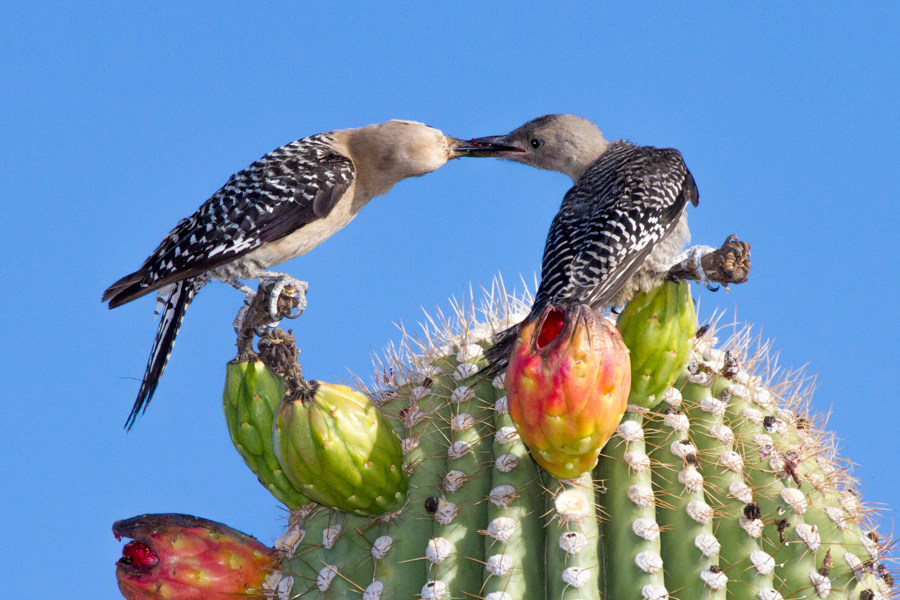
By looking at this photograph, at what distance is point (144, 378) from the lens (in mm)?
3539

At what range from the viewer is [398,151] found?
4375 mm

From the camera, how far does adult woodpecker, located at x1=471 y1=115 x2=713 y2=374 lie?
9.45 ft

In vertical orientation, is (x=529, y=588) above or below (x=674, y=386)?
below

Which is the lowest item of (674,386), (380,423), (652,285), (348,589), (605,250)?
(348,589)

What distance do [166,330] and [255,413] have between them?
1.86m

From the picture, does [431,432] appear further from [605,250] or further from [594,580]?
[605,250]

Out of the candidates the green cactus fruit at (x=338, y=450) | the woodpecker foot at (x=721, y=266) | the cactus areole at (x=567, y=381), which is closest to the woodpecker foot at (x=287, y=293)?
the green cactus fruit at (x=338, y=450)

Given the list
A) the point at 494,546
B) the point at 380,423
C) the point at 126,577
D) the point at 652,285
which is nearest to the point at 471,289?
the point at 652,285

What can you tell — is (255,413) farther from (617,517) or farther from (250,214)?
(250,214)

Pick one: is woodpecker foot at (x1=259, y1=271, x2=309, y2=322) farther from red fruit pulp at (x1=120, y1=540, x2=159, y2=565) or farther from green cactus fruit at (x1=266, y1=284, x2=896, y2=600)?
red fruit pulp at (x1=120, y1=540, x2=159, y2=565)

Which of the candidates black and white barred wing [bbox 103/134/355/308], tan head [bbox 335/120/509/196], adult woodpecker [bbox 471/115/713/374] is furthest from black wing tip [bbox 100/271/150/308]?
adult woodpecker [bbox 471/115/713/374]

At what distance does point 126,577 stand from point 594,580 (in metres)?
1.14

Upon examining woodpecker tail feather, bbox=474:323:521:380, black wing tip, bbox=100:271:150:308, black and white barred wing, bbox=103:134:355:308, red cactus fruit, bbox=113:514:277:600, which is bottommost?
red cactus fruit, bbox=113:514:277:600

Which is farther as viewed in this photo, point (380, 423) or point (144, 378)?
point (144, 378)
